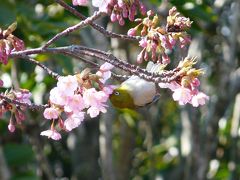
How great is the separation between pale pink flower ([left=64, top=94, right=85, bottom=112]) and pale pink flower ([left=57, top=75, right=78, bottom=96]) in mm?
16

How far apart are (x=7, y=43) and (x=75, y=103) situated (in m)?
0.18

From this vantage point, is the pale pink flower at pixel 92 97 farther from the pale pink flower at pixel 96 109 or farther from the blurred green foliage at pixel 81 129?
the blurred green foliage at pixel 81 129

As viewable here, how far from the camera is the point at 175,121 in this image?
4.67 metres

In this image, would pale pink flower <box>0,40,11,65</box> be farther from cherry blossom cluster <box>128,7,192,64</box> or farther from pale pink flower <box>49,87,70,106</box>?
cherry blossom cluster <box>128,7,192,64</box>

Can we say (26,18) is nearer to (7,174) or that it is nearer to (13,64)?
(13,64)

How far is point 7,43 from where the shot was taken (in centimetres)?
135

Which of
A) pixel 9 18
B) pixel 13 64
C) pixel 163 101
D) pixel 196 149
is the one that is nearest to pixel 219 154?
pixel 163 101

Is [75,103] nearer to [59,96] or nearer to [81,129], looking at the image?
[59,96]

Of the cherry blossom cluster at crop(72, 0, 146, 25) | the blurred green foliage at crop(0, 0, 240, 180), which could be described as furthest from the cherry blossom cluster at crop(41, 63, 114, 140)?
the blurred green foliage at crop(0, 0, 240, 180)

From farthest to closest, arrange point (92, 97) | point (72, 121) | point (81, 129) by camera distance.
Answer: point (81, 129)
point (72, 121)
point (92, 97)

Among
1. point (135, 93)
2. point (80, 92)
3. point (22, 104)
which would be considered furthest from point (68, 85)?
point (135, 93)

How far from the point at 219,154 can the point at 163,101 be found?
50cm

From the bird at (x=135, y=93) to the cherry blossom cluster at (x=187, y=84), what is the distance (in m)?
0.14

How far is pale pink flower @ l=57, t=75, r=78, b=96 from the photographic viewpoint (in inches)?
50.9
